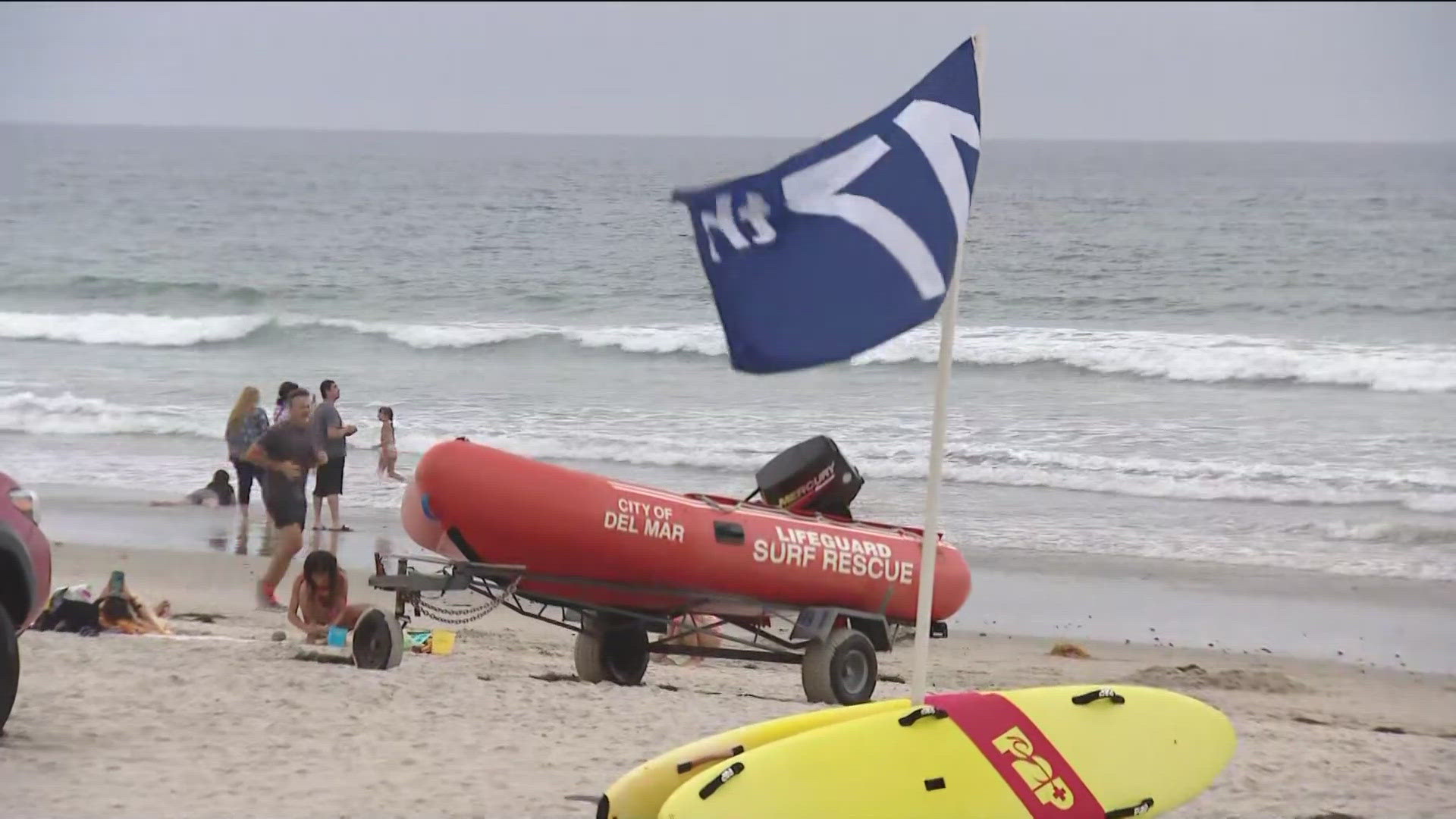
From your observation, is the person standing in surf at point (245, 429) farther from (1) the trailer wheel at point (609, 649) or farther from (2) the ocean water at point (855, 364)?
(1) the trailer wheel at point (609, 649)

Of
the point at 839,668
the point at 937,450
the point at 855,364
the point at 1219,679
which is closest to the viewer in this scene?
the point at 937,450

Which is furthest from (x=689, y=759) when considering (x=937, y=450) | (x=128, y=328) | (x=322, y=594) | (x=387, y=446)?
(x=128, y=328)

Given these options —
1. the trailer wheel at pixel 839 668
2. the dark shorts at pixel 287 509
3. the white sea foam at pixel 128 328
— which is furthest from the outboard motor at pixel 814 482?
the white sea foam at pixel 128 328

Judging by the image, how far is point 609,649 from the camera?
347 inches

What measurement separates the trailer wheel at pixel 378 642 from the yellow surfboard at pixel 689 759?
2833 mm

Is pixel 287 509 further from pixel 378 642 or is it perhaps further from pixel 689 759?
pixel 689 759

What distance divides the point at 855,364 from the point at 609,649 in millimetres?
19421

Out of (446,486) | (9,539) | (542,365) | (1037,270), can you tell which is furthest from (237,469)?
(1037,270)

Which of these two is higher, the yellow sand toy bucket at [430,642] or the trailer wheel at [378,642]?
the trailer wheel at [378,642]

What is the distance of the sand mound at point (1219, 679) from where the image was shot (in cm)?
1010

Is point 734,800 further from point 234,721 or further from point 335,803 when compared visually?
point 234,721

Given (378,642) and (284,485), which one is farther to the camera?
(284,485)

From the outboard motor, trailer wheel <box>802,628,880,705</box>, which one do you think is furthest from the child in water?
trailer wheel <box>802,628,880,705</box>

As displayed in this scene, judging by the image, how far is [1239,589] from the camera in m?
13.4
